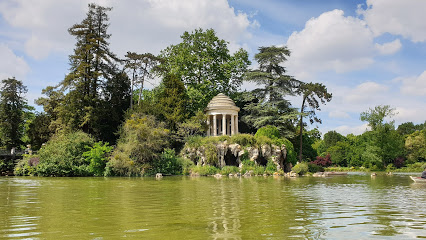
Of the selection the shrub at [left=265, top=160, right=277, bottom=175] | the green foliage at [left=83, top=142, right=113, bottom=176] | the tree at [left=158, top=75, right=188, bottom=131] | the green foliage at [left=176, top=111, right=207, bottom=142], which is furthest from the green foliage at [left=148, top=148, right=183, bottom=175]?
the shrub at [left=265, top=160, right=277, bottom=175]

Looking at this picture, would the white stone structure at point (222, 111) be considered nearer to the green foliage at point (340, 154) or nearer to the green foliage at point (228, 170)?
the green foliage at point (228, 170)

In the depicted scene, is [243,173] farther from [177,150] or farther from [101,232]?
[101,232]

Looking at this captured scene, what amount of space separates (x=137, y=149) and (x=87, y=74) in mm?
12598

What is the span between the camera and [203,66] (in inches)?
1916

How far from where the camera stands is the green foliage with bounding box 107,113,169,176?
32438 millimetres

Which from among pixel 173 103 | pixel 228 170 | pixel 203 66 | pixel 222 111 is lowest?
pixel 228 170

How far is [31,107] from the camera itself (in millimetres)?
59875

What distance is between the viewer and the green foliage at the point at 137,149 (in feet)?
106

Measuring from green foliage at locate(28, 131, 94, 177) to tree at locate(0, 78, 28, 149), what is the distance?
1642 centimetres

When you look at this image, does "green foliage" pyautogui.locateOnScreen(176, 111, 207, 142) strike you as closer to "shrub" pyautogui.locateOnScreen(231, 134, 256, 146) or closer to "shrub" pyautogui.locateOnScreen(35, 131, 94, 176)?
"shrub" pyautogui.locateOnScreen(231, 134, 256, 146)

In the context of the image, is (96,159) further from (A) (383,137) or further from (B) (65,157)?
(A) (383,137)

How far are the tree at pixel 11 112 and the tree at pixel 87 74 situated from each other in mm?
13157

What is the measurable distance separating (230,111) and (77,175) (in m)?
18.7

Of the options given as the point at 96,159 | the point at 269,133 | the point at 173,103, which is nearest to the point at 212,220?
the point at 96,159
